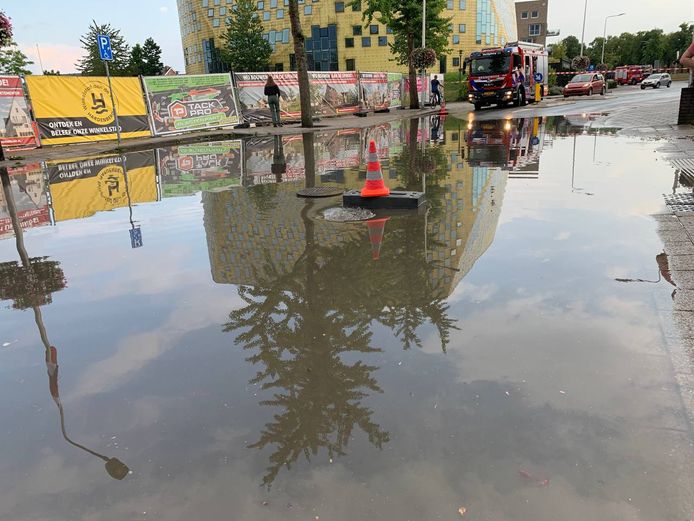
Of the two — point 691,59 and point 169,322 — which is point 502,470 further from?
point 691,59

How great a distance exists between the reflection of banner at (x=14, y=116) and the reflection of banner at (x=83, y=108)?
33cm

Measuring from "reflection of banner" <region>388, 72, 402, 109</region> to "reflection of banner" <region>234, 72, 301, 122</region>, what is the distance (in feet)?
34.8

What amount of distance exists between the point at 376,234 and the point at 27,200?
7.15 metres

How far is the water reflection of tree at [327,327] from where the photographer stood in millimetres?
2936

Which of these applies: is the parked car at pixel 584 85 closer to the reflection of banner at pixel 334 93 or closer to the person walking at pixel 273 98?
the reflection of banner at pixel 334 93

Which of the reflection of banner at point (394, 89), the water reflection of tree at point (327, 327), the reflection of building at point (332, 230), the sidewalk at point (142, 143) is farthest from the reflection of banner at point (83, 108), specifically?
the reflection of banner at point (394, 89)

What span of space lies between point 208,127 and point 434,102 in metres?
21.3

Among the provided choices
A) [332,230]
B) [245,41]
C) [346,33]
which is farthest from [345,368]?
[346,33]

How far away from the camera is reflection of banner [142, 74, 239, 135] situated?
20062mm

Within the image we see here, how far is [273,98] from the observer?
22.4 meters

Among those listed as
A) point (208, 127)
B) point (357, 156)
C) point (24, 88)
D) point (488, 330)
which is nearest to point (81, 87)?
point (24, 88)

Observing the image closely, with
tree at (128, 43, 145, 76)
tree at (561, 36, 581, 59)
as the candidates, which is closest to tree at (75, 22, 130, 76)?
tree at (128, 43, 145, 76)

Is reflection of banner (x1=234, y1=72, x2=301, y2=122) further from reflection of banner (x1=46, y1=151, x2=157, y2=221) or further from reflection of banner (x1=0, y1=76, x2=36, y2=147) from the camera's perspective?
reflection of banner (x1=46, y1=151, x2=157, y2=221)

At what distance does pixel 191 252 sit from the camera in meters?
6.37
